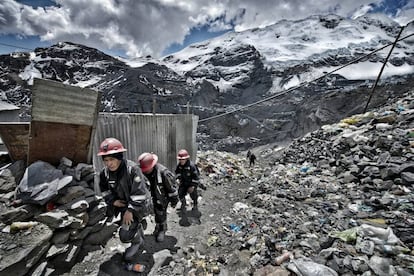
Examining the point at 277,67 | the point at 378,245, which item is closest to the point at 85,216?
the point at 378,245

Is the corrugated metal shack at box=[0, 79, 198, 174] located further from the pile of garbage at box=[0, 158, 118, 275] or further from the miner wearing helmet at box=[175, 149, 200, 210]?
the miner wearing helmet at box=[175, 149, 200, 210]

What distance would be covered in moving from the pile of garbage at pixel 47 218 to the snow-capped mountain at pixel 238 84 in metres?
16.5

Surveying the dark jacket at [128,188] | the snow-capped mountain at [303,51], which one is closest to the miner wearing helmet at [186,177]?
the dark jacket at [128,188]

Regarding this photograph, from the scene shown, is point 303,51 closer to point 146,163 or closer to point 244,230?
point 244,230

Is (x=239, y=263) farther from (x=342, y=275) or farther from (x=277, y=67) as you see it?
(x=277, y=67)

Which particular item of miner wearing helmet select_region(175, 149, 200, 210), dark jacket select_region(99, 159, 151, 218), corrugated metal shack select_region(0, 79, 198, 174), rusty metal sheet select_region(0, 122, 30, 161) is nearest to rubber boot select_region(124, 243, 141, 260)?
dark jacket select_region(99, 159, 151, 218)

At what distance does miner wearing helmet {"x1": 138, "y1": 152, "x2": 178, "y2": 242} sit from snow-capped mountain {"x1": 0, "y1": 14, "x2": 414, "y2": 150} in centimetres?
1599

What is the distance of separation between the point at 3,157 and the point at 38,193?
1.13 metres

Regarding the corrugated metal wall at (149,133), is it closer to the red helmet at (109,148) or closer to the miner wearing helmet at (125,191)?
the miner wearing helmet at (125,191)

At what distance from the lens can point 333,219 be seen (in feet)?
10.2

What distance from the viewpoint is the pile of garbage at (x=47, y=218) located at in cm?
204

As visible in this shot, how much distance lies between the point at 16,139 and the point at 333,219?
16.1ft

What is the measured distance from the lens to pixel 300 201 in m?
4.19

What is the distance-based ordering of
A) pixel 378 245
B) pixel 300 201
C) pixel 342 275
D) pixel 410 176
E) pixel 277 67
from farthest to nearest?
pixel 277 67 → pixel 300 201 → pixel 410 176 → pixel 378 245 → pixel 342 275
